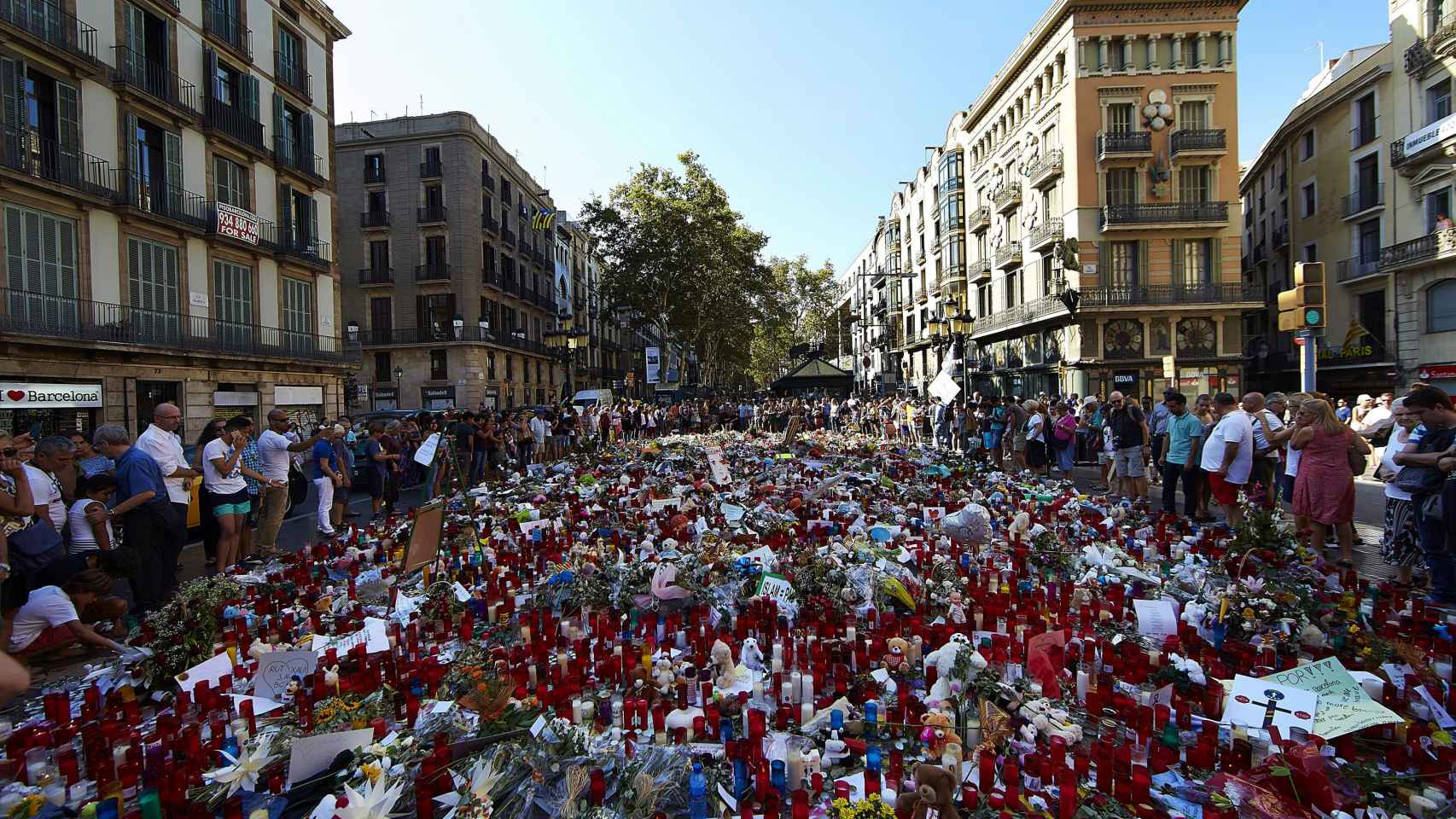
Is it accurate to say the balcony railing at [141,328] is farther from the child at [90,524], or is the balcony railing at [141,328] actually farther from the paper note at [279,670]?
the paper note at [279,670]

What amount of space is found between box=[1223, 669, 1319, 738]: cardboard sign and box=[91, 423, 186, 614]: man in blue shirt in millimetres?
7833

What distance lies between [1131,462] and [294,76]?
29901mm

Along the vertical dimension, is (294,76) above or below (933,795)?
above

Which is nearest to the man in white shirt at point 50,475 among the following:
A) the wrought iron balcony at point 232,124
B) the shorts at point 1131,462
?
the shorts at point 1131,462

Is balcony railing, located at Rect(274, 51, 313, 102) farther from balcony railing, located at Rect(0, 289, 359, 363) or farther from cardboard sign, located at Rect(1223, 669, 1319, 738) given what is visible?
cardboard sign, located at Rect(1223, 669, 1319, 738)

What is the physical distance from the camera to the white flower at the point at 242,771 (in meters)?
2.99

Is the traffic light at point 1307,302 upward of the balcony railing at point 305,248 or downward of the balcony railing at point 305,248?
downward

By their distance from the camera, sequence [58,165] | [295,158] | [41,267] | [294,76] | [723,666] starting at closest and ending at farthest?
1. [723,666]
2. [41,267]
3. [58,165]
4. [295,158]
5. [294,76]

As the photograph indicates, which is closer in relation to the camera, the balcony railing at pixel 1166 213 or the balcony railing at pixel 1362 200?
the balcony railing at pixel 1362 200

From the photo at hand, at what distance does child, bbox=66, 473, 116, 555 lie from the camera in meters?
5.85

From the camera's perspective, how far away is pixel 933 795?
7.63 ft

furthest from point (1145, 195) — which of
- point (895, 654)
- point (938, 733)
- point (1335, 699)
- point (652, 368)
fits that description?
point (938, 733)

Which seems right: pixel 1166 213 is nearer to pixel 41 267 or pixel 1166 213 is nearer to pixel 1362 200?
pixel 1362 200

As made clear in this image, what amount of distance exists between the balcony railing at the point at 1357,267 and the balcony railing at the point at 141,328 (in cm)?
4146
